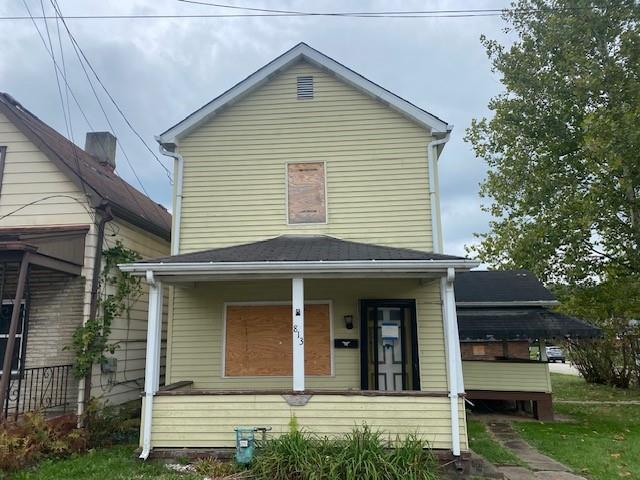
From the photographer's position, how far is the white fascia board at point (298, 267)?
254 inches

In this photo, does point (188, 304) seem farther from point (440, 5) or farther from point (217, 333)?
point (440, 5)

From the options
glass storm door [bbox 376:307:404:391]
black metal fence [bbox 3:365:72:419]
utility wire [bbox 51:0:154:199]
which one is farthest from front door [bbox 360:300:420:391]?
utility wire [bbox 51:0:154:199]

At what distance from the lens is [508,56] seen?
17797mm

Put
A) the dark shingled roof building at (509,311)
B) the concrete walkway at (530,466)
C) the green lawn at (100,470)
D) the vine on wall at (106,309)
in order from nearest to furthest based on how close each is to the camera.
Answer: the green lawn at (100,470)
the concrete walkway at (530,466)
the vine on wall at (106,309)
the dark shingled roof building at (509,311)

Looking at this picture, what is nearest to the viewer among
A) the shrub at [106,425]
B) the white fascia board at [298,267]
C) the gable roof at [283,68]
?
the white fascia board at [298,267]

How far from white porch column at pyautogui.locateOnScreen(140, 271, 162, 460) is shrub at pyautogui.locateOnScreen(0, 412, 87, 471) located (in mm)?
1239

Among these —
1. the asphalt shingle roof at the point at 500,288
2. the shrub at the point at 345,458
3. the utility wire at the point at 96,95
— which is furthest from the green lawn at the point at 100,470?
the asphalt shingle roof at the point at 500,288

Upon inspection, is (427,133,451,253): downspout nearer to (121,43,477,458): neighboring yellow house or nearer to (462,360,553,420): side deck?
(121,43,477,458): neighboring yellow house

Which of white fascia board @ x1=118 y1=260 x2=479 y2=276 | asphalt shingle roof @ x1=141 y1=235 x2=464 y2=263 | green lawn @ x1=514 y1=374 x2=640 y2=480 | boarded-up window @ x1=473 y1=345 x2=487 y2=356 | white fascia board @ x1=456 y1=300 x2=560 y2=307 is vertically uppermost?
asphalt shingle roof @ x1=141 y1=235 x2=464 y2=263

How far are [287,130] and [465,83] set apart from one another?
746cm

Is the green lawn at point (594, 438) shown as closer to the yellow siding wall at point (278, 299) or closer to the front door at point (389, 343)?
the yellow siding wall at point (278, 299)

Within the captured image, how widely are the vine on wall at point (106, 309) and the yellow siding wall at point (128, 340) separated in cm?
19

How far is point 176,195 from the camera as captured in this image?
8977mm

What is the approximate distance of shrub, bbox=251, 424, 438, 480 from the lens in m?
5.32
